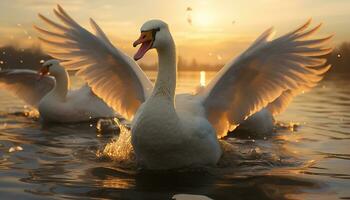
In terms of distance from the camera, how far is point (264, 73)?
7285 millimetres

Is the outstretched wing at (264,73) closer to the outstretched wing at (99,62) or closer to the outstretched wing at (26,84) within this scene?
the outstretched wing at (99,62)

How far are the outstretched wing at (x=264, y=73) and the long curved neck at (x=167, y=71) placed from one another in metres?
0.77

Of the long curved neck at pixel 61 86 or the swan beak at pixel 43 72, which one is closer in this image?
the long curved neck at pixel 61 86

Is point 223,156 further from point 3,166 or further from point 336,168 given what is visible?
point 3,166

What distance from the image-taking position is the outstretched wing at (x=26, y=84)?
44.5 feet

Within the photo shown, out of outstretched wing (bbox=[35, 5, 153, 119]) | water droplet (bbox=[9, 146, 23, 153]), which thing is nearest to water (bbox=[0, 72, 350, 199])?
water droplet (bbox=[9, 146, 23, 153])

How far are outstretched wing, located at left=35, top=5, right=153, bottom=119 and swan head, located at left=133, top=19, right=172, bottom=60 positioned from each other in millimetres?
1593

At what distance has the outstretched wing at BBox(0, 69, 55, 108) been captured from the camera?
13.6 meters

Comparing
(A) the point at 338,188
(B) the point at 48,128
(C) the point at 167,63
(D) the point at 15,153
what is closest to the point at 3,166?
(D) the point at 15,153

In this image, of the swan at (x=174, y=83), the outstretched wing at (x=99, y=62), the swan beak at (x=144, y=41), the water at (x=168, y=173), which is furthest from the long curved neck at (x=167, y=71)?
the outstretched wing at (x=99, y=62)

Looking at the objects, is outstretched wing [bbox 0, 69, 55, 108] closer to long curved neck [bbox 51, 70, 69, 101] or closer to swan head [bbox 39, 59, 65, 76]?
swan head [bbox 39, 59, 65, 76]

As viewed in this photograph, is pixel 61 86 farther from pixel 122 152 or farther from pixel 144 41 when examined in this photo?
pixel 144 41

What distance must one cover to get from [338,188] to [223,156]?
194 centimetres

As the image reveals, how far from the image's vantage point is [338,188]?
5.83 m
